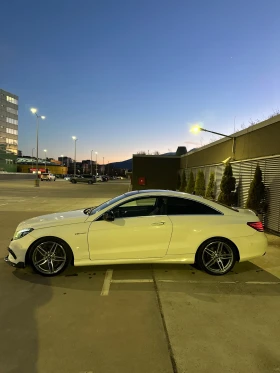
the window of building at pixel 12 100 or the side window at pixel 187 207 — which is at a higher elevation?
the window of building at pixel 12 100

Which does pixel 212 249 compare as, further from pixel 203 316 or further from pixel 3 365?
pixel 3 365

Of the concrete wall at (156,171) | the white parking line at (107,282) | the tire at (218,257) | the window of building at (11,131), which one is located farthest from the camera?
the window of building at (11,131)

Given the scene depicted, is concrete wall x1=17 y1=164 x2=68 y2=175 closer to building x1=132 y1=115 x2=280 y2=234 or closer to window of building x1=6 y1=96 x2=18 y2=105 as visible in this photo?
window of building x1=6 y1=96 x2=18 y2=105

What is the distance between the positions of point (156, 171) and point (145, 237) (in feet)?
79.8

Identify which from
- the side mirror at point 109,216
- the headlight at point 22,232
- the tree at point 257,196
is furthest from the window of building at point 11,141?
the side mirror at point 109,216

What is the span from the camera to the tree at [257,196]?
9.01 metres

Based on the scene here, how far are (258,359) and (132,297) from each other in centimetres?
180

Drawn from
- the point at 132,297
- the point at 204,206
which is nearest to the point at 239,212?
the point at 204,206

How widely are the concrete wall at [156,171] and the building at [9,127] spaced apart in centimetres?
8360

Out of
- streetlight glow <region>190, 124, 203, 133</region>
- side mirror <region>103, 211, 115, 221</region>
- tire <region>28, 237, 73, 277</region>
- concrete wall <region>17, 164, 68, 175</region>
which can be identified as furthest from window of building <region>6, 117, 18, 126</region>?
side mirror <region>103, 211, 115, 221</region>

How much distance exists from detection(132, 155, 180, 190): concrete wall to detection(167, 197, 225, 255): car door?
77.0 ft

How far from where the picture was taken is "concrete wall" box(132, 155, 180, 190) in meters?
28.7

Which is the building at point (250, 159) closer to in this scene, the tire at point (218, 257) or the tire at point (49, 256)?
the tire at point (218, 257)

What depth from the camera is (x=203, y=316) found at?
3.55m
